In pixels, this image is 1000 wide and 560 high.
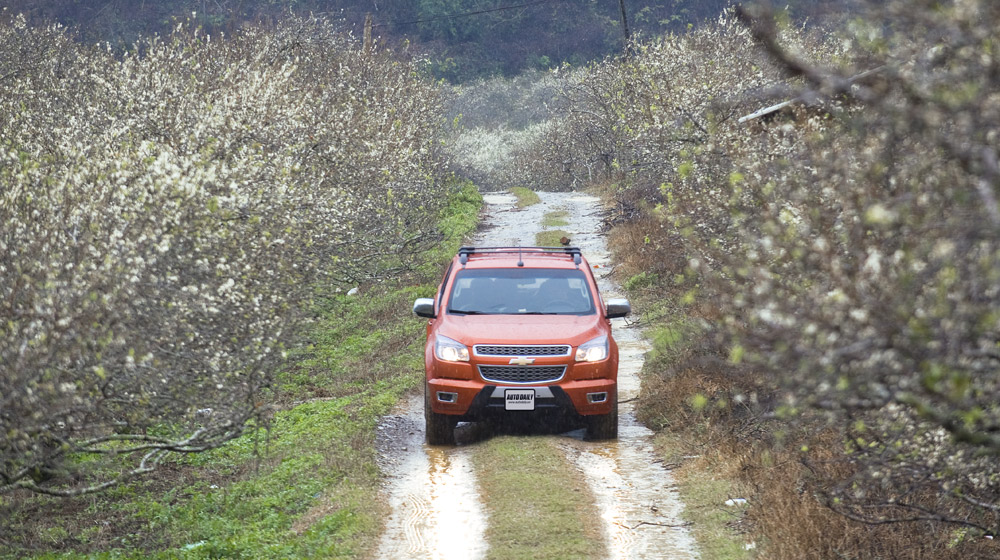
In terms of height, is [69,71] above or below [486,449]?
above

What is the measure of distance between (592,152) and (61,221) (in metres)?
44.4

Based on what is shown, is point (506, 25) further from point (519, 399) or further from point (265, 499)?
point (265, 499)

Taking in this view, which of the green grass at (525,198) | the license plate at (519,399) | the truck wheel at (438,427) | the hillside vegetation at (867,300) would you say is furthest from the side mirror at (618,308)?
the green grass at (525,198)

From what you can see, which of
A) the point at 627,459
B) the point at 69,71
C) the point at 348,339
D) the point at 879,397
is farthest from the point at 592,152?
the point at 879,397

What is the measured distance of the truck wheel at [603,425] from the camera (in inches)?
450

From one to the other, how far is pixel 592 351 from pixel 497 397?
3.77 ft

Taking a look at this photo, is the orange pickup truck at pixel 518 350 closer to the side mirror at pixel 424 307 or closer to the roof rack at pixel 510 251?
the side mirror at pixel 424 307

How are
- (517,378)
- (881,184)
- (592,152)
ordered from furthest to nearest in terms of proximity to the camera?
1. (592,152)
2. (517,378)
3. (881,184)

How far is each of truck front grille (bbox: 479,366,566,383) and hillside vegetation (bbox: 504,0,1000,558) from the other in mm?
1953

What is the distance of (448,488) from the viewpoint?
399 inches

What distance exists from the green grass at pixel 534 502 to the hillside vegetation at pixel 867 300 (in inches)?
58.6

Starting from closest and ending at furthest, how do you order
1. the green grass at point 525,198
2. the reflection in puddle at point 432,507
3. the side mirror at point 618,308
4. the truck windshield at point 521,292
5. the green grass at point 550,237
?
the reflection in puddle at point 432,507 → the side mirror at point 618,308 → the truck windshield at point 521,292 → the green grass at point 550,237 → the green grass at point 525,198

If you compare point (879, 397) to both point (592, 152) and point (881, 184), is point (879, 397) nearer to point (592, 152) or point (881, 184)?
point (881, 184)

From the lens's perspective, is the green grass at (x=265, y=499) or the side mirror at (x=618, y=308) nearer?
the green grass at (x=265, y=499)
